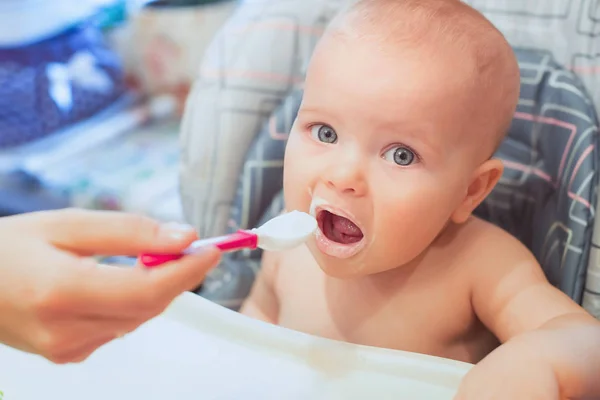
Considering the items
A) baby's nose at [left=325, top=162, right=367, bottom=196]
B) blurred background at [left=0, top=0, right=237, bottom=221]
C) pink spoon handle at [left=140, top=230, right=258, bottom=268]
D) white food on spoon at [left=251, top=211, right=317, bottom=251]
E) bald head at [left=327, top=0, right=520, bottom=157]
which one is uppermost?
bald head at [left=327, top=0, right=520, bottom=157]

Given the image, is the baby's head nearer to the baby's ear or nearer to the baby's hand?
the baby's ear

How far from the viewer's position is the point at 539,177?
0.92m

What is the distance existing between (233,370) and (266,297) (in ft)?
0.97

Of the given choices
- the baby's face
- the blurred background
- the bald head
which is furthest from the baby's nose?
the blurred background

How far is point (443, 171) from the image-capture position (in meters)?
0.75

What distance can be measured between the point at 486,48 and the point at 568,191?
0.23 meters

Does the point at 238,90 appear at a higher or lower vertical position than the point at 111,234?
lower

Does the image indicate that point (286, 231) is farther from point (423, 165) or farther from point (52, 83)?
point (52, 83)

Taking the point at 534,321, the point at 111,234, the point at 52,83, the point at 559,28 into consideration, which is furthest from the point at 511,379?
the point at 52,83

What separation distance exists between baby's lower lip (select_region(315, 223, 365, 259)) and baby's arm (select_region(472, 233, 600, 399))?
180mm

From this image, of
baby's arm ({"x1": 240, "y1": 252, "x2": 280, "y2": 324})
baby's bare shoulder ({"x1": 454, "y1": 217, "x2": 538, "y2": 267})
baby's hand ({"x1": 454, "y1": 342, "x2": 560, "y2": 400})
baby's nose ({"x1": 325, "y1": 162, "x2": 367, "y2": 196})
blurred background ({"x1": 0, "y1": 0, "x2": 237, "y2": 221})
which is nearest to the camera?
baby's hand ({"x1": 454, "y1": 342, "x2": 560, "y2": 400})

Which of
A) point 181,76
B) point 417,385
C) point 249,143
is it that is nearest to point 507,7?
point 249,143

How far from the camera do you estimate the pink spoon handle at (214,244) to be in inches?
20.2

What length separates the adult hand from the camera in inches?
18.9
